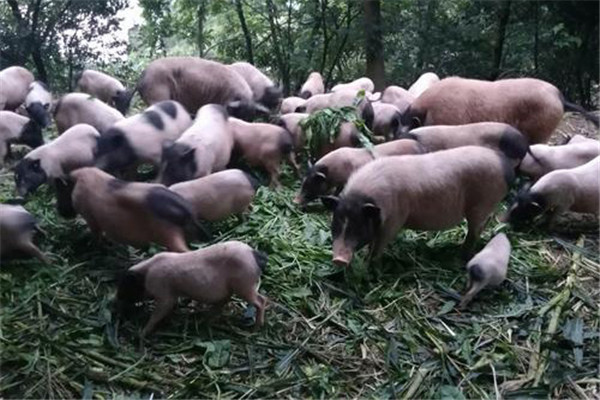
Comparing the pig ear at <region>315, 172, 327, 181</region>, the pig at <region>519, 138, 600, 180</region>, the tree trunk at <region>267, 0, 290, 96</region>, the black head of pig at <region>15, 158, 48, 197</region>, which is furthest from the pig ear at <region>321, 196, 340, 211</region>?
the tree trunk at <region>267, 0, 290, 96</region>

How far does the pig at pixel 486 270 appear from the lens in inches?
99.6

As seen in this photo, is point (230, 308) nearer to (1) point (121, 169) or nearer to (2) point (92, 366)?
(2) point (92, 366)

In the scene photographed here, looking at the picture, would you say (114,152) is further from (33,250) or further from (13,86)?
(13,86)

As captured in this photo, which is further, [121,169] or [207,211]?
[121,169]

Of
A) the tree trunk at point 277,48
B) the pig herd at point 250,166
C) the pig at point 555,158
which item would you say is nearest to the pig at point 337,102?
the pig herd at point 250,166

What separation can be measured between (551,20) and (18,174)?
4.26 m

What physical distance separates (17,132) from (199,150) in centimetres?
122

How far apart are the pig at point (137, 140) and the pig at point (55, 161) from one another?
0.10 meters

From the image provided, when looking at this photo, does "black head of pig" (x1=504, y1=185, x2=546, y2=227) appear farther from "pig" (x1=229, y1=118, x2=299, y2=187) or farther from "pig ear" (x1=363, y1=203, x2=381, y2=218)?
"pig" (x1=229, y1=118, x2=299, y2=187)

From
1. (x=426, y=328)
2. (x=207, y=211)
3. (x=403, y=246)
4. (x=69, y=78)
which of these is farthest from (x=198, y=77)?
(x=426, y=328)

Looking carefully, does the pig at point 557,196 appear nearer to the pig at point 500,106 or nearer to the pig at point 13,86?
the pig at point 500,106

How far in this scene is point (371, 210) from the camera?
2588 millimetres

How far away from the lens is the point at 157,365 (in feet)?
6.97

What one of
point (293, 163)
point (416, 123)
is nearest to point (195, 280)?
point (293, 163)
